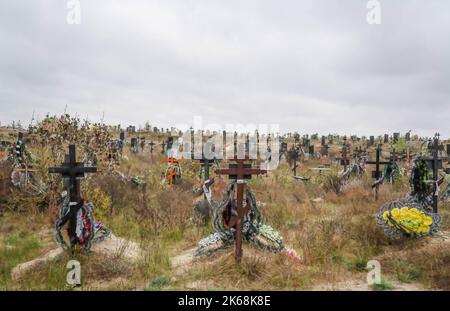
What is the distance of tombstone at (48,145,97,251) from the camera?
21.3 feet

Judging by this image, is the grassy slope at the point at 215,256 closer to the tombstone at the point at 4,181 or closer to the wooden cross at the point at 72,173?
the tombstone at the point at 4,181

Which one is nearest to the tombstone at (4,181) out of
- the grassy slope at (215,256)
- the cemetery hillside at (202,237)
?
the cemetery hillside at (202,237)

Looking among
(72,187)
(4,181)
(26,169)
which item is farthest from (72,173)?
(4,181)

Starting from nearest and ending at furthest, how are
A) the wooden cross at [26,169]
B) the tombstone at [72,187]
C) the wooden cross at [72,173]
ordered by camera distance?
1. the tombstone at [72,187]
2. the wooden cross at [72,173]
3. the wooden cross at [26,169]

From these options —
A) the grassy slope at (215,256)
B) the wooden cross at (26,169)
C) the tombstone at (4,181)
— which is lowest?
the grassy slope at (215,256)

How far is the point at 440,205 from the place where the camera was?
11305mm

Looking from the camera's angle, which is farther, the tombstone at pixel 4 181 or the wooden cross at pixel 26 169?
the wooden cross at pixel 26 169

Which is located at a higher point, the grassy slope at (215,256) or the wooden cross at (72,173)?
the wooden cross at (72,173)

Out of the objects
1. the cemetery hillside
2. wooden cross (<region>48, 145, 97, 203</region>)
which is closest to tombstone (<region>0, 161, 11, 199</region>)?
the cemetery hillside

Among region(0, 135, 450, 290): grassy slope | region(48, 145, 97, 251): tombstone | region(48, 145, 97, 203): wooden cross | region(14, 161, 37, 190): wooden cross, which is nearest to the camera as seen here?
region(0, 135, 450, 290): grassy slope

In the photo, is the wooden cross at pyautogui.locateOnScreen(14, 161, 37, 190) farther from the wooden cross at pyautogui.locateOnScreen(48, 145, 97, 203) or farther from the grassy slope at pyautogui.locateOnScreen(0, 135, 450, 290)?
the wooden cross at pyautogui.locateOnScreen(48, 145, 97, 203)

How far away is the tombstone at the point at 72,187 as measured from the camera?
648 cm

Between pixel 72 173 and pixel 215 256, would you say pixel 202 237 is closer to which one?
pixel 215 256

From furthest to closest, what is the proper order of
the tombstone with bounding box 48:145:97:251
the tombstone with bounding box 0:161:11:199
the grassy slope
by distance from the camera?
the tombstone with bounding box 0:161:11:199
the tombstone with bounding box 48:145:97:251
the grassy slope
